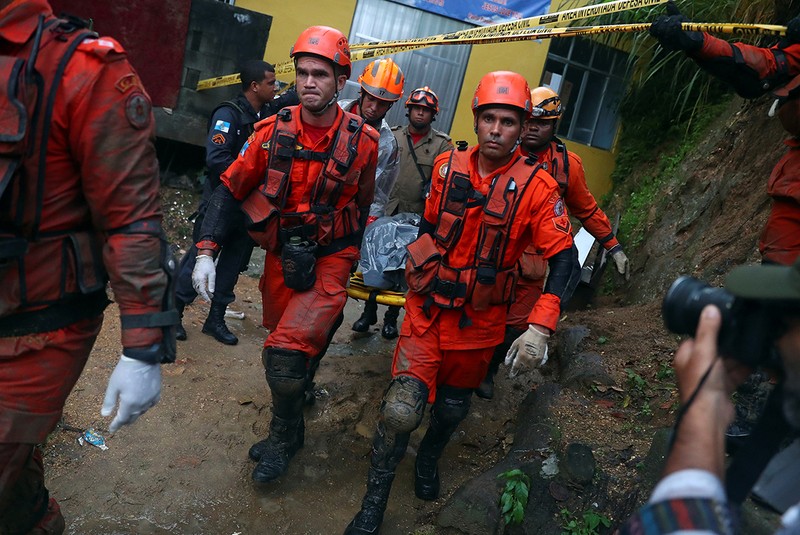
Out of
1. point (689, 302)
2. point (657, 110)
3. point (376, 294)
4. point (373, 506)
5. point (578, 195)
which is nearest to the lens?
point (689, 302)

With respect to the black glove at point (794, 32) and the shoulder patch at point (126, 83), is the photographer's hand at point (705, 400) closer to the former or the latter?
the shoulder patch at point (126, 83)

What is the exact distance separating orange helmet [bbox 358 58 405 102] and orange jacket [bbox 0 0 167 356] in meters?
3.39

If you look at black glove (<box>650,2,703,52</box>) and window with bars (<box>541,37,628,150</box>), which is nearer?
black glove (<box>650,2,703,52</box>)

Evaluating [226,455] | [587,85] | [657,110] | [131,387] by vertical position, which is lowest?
[226,455]

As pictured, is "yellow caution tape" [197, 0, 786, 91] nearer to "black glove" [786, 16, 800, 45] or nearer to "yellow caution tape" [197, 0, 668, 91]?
"yellow caution tape" [197, 0, 668, 91]

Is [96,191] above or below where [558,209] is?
below

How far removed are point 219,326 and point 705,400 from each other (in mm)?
4682

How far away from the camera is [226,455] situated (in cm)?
415

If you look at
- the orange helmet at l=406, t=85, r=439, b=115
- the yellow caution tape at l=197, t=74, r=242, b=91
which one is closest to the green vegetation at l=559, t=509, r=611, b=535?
the orange helmet at l=406, t=85, r=439, b=115

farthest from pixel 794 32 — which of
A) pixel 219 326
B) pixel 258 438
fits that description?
pixel 219 326

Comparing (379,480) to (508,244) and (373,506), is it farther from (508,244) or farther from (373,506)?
(508,244)

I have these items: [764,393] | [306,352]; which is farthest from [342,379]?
[764,393]

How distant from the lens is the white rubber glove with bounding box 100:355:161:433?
7.76 feet

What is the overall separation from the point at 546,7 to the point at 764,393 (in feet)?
27.1
